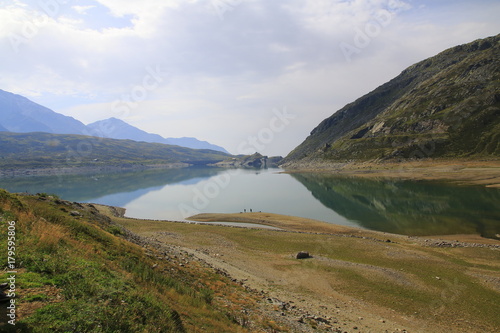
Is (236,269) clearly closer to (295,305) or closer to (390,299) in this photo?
(295,305)

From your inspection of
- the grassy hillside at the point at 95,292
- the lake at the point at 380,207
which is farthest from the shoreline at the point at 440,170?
the grassy hillside at the point at 95,292

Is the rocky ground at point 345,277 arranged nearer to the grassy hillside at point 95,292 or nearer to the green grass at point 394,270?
the green grass at point 394,270

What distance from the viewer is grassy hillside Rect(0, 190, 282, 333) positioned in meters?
7.39

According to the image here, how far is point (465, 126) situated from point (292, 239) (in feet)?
564

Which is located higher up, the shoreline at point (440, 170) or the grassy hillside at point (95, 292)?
the shoreline at point (440, 170)

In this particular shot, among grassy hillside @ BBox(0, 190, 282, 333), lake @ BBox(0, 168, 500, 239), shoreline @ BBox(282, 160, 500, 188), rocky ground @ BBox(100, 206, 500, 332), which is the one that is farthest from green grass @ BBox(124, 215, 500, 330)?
shoreline @ BBox(282, 160, 500, 188)

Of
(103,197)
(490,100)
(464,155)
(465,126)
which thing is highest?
(490,100)

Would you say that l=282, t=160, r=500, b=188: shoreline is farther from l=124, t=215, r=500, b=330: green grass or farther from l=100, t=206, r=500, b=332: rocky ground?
l=124, t=215, r=500, b=330: green grass

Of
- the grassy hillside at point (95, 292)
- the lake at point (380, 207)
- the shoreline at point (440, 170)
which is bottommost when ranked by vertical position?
the lake at point (380, 207)

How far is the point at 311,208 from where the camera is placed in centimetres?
7638

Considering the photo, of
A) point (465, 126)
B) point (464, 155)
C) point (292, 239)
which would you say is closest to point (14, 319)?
point (292, 239)

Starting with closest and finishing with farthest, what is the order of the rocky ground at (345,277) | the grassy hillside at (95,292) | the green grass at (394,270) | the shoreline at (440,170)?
the grassy hillside at (95,292) → the rocky ground at (345,277) → the green grass at (394,270) → the shoreline at (440,170)

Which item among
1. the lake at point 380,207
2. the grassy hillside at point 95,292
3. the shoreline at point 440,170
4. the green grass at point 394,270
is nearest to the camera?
the grassy hillside at point 95,292

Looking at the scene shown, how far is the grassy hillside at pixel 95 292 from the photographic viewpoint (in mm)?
7387
